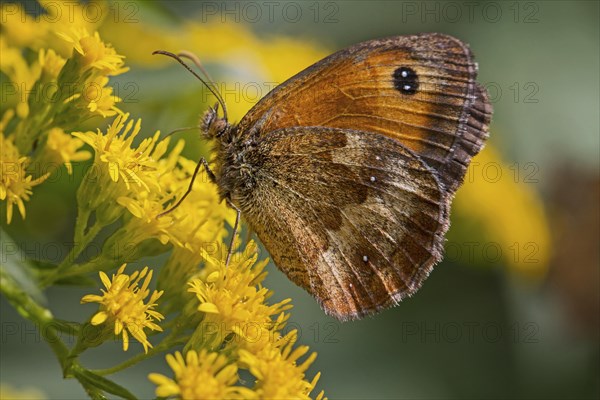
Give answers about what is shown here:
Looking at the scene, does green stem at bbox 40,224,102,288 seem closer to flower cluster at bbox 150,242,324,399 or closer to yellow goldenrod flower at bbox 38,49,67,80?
flower cluster at bbox 150,242,324,399

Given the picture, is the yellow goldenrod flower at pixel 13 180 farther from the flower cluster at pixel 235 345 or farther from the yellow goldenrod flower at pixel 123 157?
the flower cluster at pixel 235 345

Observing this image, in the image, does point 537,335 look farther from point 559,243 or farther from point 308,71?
point 308,71

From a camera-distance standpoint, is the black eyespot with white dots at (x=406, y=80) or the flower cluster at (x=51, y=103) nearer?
the flower cluster at (x=51, y=103)

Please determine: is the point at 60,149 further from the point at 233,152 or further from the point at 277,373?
the point at 277,373

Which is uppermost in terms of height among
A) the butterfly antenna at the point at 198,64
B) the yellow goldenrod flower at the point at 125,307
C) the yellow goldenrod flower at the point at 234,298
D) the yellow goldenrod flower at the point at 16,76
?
the butterfly antenna at the point at 198,64

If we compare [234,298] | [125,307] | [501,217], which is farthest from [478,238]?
[125,307]

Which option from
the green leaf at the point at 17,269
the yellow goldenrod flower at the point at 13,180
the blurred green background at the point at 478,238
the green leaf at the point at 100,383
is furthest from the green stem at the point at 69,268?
the blurred green background at the point at 478,238
